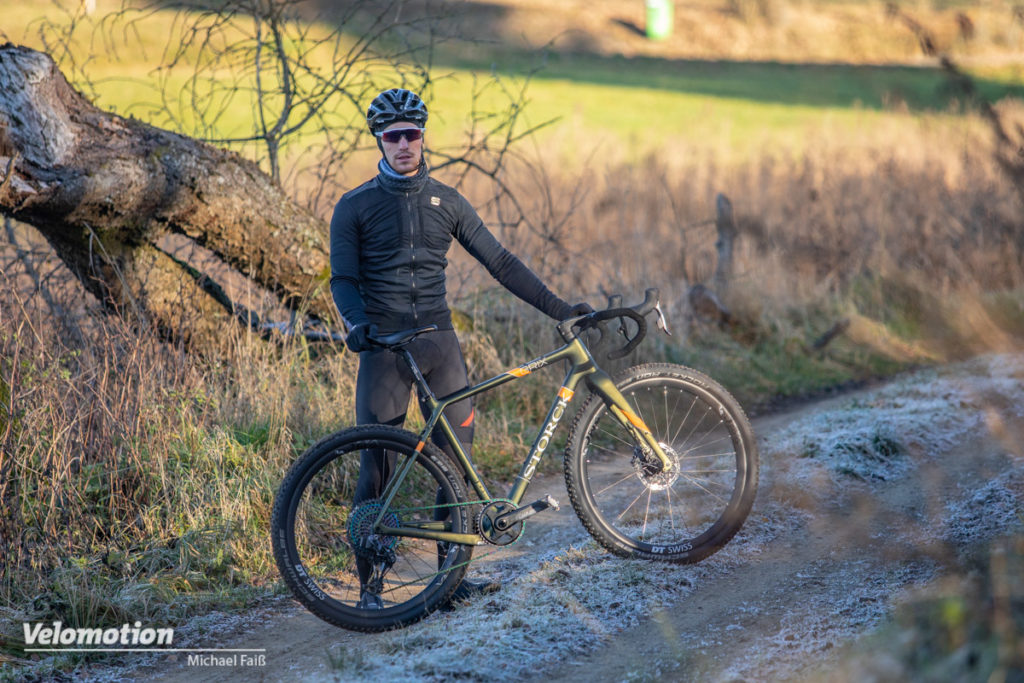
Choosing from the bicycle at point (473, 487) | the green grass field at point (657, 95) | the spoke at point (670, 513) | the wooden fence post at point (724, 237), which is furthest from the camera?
the green grass field at point (657, 95)

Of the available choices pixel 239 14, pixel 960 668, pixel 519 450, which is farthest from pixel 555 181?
pixel 960 668

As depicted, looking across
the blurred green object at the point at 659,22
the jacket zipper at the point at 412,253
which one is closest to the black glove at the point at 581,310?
the jacket zipper at the point at 412,253

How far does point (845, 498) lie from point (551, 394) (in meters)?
2.76

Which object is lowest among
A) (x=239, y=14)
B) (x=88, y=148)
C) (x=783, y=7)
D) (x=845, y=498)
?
(x=845, y=498)

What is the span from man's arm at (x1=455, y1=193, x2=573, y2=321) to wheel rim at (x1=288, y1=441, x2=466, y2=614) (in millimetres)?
962

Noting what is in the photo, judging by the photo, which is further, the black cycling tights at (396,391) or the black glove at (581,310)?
the black glove at (581,310)

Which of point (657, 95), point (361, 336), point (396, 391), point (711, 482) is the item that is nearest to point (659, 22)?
point (657, 95)

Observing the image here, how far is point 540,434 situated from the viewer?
15.1 feet

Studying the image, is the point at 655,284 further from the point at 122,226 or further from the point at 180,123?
the point at 122,226

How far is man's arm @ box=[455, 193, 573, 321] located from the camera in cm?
464

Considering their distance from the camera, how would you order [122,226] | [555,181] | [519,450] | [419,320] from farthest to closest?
[555,181]
[519,450]
[122,226]
[419,320]

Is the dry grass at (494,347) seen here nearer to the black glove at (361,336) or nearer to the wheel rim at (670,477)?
the wheel rim at (670,477)

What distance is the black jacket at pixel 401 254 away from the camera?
445cm

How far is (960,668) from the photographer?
2.14 meters
